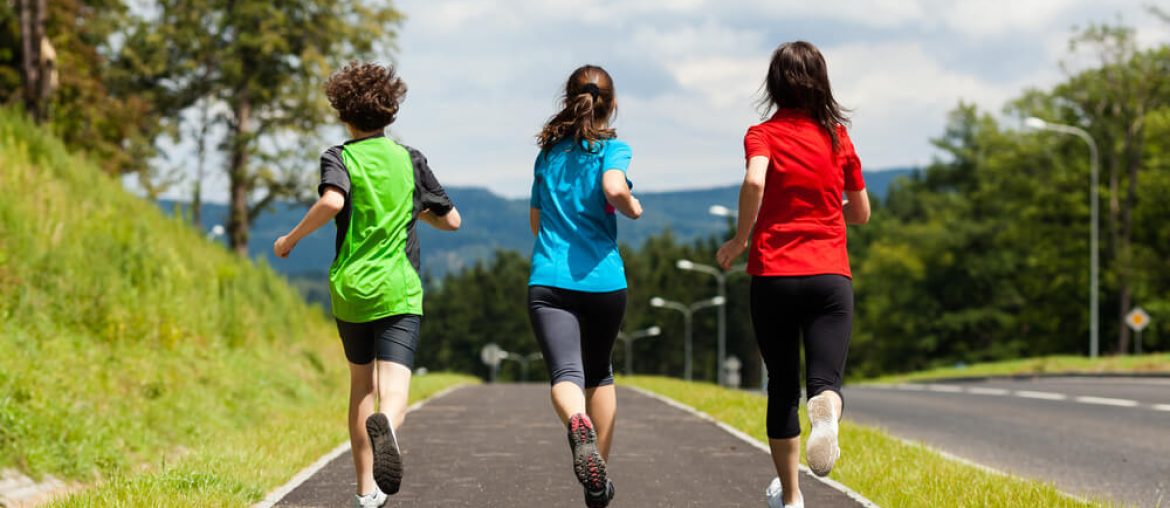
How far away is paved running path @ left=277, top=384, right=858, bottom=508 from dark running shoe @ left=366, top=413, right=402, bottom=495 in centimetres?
178

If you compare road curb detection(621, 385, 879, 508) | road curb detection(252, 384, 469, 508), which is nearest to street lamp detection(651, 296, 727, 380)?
road curb detection(621, 385, 879, 508)

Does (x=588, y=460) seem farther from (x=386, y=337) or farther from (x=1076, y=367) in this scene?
(x=1076, y=367)

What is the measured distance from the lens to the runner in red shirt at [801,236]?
5320mm

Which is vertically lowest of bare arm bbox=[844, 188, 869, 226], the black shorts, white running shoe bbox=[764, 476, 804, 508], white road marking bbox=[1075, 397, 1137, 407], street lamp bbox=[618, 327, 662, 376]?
street lamp bbox=[618, 327, 662, 376]

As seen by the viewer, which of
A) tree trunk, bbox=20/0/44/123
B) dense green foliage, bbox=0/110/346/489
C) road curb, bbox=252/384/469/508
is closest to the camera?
road curb, bbox=252/384/469/508

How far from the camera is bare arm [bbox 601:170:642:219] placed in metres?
5.39

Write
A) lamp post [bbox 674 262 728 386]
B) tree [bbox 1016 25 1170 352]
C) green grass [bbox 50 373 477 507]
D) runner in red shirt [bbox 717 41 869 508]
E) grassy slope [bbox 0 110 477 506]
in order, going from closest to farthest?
runner in red shirt [bbox 717 41 869 508]
green grass [bbox 50 373 477 507]
grassy slope [bbox 0 110 477 506]
tree [bbox 1016 25 1170 352]
lamp post [bbox 674 262 728 386]

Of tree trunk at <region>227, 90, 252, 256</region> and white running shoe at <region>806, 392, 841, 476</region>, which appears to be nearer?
white running shoe at <region>806, 392, 841, 476</region>

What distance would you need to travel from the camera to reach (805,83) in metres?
5.50

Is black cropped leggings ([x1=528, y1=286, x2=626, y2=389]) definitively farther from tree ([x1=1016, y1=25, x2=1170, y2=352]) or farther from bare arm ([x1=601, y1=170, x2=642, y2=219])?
tree ([x1=1016, y1=25, x2=1170, y2=352])

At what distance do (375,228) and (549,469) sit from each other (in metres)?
3.85

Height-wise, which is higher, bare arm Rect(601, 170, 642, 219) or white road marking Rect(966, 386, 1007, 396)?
bare arm Rect(601, 170, 642, 219)

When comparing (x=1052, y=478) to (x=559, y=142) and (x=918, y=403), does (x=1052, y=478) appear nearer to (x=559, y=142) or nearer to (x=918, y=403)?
(x=559, y=142)

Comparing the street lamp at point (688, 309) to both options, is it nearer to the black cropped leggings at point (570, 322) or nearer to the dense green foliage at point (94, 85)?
the dense green foliage at point (94, 85)
